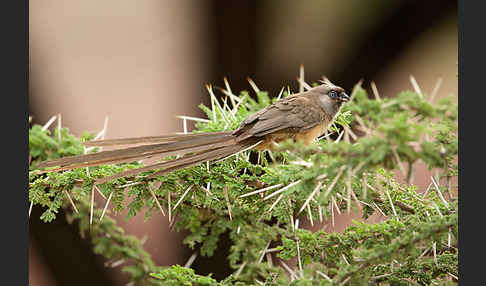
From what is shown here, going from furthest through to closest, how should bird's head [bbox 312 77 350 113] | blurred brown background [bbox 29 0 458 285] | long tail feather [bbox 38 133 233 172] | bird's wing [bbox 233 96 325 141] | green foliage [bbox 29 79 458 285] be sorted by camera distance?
blurred brown background [bbox 29 0 458 285] < bird's head [bbox 312 77 350 113] < bird's wing [bbox 233 96 325 141] < long tail feather [bbox 38 133 233 172] < green foliage [bbox 29 79 458 285]

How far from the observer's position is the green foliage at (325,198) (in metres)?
1.01

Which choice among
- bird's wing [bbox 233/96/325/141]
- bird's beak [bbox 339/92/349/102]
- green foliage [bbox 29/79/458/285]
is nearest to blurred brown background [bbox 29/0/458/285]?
green foliage [bbox 29/79/458/285]

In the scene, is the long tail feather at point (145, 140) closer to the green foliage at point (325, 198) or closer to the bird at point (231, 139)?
the bird at point (231, 139)

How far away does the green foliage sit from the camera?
1.01m

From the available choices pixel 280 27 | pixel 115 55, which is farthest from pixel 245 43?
pixel 115 55

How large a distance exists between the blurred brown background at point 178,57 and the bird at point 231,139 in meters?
1.56

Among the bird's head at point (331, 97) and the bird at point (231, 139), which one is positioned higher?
the bird's head at point (331, 97)

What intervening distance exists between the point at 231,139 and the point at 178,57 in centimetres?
237

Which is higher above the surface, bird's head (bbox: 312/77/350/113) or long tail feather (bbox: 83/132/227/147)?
bird's head (bbox: 312/77/350/113)

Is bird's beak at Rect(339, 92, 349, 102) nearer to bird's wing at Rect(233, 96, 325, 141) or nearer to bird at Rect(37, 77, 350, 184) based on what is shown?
bird at Rect(37, 77, 350, 184)

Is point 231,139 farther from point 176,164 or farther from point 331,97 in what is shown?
→ point 331,97

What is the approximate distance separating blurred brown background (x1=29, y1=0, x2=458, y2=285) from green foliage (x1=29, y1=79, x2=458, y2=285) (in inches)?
48.4

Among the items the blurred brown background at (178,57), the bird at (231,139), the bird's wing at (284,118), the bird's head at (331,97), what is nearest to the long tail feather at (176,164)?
the bird at (231,139)

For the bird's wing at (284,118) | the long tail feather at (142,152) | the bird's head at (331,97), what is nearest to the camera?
the long tail feather at (142,152)
